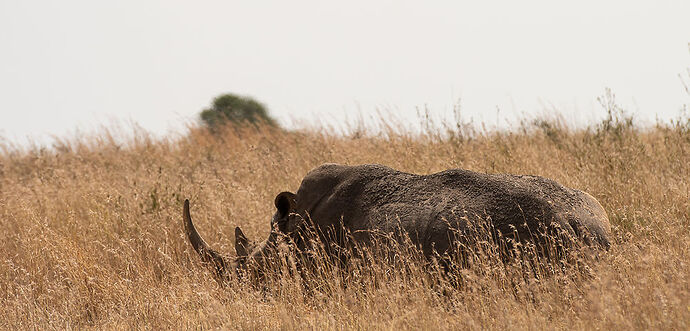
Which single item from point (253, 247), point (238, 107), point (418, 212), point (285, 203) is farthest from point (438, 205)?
point (238, 107)

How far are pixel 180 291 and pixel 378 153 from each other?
509 centimetres

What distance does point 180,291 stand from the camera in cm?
575

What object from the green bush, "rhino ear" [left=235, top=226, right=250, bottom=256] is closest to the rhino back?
"rhino ear" [left=235, top=226, right=250, bottom=256]

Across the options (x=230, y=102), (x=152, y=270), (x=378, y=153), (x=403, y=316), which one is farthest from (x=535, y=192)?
(x=230, y=102)

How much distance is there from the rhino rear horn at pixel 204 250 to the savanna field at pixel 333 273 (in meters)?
0.12

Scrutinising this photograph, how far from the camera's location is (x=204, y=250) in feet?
19.2

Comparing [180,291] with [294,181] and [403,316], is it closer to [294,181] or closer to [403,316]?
[403,316]

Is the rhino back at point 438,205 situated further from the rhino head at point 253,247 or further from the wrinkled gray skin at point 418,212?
the rhino head at point 253,247

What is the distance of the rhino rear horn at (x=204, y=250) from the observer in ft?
18.9

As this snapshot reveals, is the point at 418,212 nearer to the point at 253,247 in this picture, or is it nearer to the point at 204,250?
the point at 253,247

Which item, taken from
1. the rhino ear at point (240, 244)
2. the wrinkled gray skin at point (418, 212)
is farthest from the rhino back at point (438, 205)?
the rhino ear at point (240, 244)

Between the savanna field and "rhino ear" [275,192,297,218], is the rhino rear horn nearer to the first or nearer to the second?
the savanna field

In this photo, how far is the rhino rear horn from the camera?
227 inches

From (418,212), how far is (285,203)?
1.31 m
